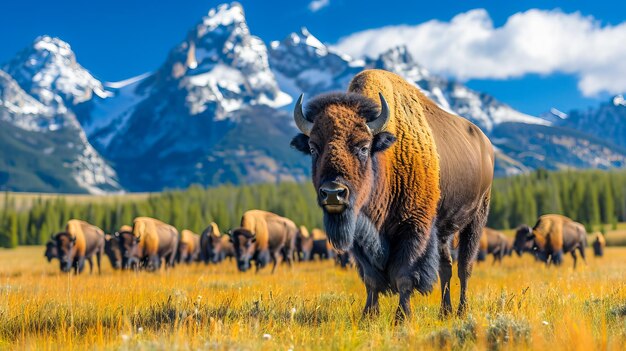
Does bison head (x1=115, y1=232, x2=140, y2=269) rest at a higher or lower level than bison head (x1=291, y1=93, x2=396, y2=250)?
lower

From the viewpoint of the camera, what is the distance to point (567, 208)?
103m

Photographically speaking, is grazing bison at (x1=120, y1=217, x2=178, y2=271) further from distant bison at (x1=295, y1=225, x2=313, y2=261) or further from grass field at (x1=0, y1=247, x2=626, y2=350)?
grass field at (x1=0, y1=247, x2=626, y2=350)

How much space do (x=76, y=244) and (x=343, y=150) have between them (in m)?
25.7

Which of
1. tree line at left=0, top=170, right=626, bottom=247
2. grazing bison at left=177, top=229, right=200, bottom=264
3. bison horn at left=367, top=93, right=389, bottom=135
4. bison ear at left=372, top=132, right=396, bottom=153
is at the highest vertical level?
tree line at left=0, top=170, right=626, bottom=247

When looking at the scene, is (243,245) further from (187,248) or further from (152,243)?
→ (187,248)

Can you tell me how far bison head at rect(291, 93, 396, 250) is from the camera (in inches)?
227

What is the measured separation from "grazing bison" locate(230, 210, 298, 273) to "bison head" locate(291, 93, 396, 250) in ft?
62.1

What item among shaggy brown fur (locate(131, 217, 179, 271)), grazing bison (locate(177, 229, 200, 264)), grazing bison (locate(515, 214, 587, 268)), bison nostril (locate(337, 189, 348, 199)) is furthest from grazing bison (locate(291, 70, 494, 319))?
grazing bison (locate(177, 229, 200, 264))

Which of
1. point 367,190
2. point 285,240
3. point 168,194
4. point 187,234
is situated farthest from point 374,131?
point 168,194

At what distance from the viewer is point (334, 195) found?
5590 millimetres

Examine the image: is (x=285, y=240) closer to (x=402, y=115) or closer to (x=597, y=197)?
(x=402, y=115)

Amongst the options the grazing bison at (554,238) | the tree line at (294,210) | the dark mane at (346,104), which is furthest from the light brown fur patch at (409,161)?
the tree line at (294,210)

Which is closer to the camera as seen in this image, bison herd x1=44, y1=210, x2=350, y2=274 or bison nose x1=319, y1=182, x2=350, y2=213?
bison nose x1=319, y1=182, x2=350, y2=213

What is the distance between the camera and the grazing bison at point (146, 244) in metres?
26.1
